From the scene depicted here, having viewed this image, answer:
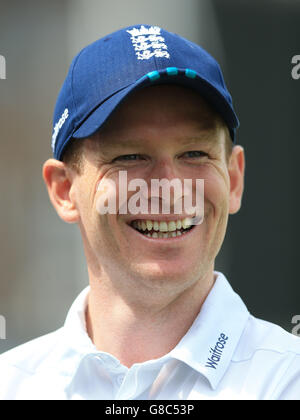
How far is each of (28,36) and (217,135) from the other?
10.2 ft

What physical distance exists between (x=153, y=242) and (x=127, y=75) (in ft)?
1.70

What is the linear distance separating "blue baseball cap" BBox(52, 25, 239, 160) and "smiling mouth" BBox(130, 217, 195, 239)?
1.08 feet

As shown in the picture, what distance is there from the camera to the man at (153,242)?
5.39ft

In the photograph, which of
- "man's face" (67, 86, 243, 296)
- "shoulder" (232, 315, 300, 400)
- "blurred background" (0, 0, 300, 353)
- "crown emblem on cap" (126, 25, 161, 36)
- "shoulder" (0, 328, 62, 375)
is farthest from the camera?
"blurred background" (0, 0, 300, 353)

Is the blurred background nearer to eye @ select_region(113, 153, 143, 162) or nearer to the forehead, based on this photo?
the forehead

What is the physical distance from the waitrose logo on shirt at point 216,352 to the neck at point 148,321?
12 centimetres

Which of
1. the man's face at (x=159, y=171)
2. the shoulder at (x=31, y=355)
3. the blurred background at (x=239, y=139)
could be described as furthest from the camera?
the blurred background at (x=239, y=139)

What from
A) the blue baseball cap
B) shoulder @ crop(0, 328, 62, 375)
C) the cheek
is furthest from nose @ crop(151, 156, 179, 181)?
shoulder @ crop(0, 328, 62, 375)

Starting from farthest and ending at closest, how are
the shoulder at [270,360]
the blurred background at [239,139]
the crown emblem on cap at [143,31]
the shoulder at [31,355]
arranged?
the blurred background at [239,139] < the shoulder at [31,355] < the crown emblem on cap at [143,31] < the shoulder at [270,360]

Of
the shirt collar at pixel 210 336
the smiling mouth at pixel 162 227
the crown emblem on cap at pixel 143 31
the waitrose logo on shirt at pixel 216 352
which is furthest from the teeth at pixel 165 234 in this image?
the crown emblem on cap at pixel 143 31

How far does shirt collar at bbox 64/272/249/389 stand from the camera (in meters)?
1.63

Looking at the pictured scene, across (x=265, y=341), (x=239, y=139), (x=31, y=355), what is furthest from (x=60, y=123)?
(x=239, y=139)

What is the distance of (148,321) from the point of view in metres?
1.78

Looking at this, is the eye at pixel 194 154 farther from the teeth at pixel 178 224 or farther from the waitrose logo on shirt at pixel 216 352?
the waitrose logo on shirt at pixel 216 352
